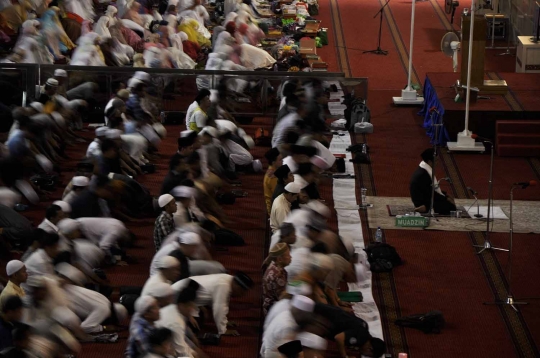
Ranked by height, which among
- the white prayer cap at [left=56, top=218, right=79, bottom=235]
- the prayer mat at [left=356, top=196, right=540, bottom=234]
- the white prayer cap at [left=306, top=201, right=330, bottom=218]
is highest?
the white prayer cap at [left=56, top=218, right=79, bottom=235]

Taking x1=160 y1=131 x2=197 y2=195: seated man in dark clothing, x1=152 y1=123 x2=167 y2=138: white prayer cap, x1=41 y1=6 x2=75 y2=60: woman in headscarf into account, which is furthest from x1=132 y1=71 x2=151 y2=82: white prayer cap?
x1=160 y1=131 x2=197 y2=195: seated man in dark clothing

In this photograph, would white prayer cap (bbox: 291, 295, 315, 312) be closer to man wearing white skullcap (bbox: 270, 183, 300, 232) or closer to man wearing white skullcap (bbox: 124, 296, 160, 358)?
man wearing white skullcap (bbox: 124, 296, 160, 358)

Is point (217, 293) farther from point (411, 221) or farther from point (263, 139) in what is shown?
point (263, 139)

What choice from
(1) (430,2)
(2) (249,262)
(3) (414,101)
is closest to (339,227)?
(2) (249,262)

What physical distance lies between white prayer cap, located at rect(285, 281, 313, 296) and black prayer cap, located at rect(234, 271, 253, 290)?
2.91 ft

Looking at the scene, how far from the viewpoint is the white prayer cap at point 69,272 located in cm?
1009

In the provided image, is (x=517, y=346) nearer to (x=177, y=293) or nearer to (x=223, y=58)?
(x=177, y=293)

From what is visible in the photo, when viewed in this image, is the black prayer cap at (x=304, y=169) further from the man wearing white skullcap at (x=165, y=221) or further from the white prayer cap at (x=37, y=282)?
the white prayer cap at (x=37, y=282)

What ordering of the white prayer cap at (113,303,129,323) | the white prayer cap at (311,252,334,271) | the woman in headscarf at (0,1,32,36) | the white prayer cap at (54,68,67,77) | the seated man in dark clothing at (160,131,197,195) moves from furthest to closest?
the woman in headscarf at (0,1,32,36) < the white prayer cap at (54,68,67,77) < the seated man in dark clothing at (160,131,197,195) < the white prayer cap at (113,303,129,323) < the white prayer cap at (311,252,334,271)

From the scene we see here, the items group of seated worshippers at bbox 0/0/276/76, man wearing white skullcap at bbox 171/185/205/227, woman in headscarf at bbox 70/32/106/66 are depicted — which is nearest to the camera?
man wearing white skullcap at bbox 171/185/205/227

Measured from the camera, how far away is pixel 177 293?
922 centimetres

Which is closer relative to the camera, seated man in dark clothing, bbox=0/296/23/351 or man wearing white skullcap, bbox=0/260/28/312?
seated man in dark clothing, bbox=0/296/23/351

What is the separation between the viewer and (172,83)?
1633 centimetres

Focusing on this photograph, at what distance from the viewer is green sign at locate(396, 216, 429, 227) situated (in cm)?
1293
